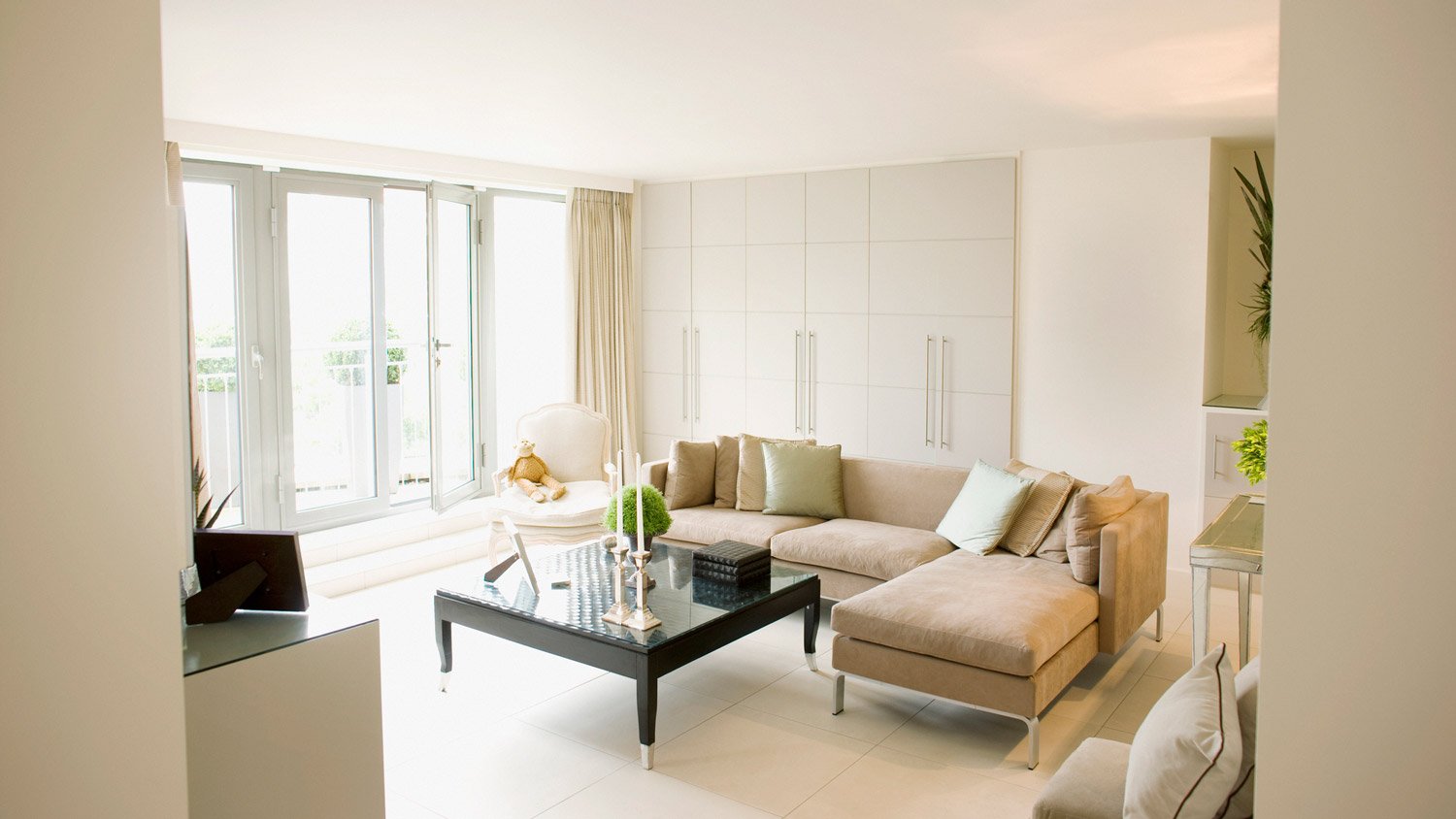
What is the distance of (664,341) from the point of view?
7633 millimetres

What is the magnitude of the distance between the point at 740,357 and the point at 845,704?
3.56 m

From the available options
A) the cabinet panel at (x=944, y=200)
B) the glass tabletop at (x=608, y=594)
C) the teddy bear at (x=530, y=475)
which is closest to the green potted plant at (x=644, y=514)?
the glass tabletop at (x=608, y=594)

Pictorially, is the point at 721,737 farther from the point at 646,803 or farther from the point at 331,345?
the point at 331,345

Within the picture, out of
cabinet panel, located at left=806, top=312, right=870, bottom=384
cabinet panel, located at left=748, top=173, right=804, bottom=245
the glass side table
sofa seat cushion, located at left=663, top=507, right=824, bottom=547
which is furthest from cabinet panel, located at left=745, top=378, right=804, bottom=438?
the glass side table

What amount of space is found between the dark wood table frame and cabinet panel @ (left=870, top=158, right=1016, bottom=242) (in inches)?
109

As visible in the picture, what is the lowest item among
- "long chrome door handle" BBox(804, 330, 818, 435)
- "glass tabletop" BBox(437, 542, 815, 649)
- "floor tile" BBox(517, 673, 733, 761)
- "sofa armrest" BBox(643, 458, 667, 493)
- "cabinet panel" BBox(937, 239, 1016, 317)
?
"floor tile" BBox(517, 673, 733, 761)

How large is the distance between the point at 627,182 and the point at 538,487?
273 cm

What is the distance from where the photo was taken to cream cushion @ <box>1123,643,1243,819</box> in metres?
1.96

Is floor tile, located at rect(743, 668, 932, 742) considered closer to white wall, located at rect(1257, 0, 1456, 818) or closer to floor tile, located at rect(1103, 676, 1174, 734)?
floor tile, located at rect(1103, 676, 1174, 734)

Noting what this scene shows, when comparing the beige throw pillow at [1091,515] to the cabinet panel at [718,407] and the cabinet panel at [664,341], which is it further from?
the cabinet panel at [664,341]

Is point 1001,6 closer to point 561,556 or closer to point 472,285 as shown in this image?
point 561,556

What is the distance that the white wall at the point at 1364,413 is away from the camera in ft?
4.29

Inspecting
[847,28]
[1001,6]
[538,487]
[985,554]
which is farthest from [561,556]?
[1001,6]

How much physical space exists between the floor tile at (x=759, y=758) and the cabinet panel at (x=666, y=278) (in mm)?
4102
